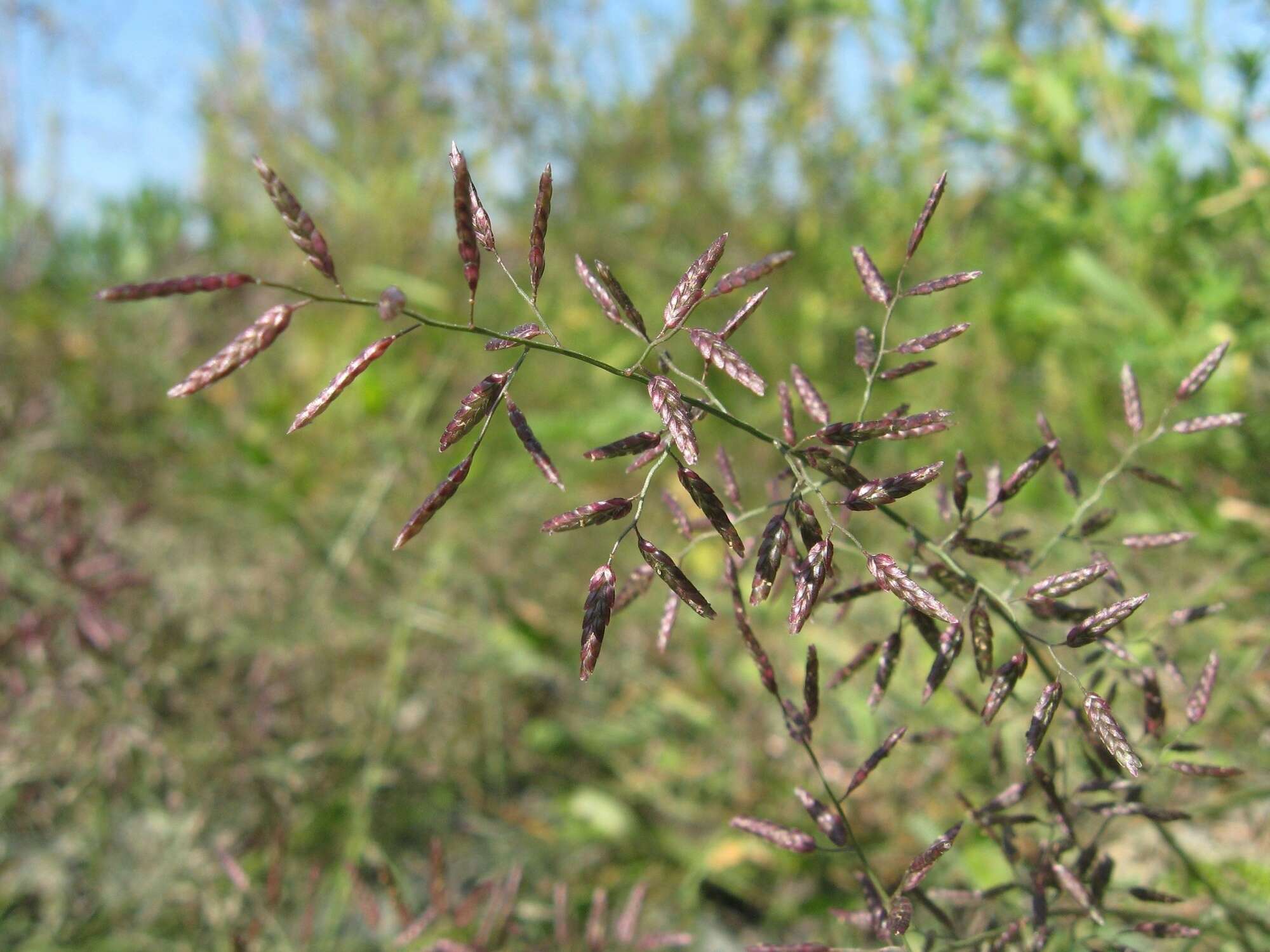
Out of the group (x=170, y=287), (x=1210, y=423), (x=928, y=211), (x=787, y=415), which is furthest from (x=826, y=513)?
(x=170, y=287)

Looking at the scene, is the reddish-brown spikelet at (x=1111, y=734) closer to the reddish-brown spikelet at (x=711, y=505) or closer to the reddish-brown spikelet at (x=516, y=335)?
the reddish-brown spikelet at (x=711, y=505)

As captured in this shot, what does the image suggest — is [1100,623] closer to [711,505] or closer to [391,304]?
[711,505]

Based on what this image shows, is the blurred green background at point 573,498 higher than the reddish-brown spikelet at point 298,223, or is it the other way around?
the blurred green background at point 573,498

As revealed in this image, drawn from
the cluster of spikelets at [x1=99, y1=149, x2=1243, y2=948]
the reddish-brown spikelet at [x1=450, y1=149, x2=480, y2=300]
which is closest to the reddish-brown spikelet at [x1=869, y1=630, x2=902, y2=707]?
the cluster of spikelets at [x1=99, y1=149, x2=1243, y2=948]

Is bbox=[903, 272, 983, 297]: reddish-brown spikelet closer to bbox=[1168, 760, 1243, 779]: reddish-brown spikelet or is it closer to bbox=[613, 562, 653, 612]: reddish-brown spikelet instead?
bbox=[613, 562, 653, 612]: reddish-brown spikelet

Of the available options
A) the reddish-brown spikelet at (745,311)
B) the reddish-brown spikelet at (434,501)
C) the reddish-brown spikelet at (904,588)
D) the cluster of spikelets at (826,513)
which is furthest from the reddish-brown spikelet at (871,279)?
the reddish-brown spikelet at (434,501)

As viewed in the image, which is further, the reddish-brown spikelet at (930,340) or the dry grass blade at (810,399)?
the dry grass blade at (810,399)

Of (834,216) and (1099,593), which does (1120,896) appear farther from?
(834,216)
